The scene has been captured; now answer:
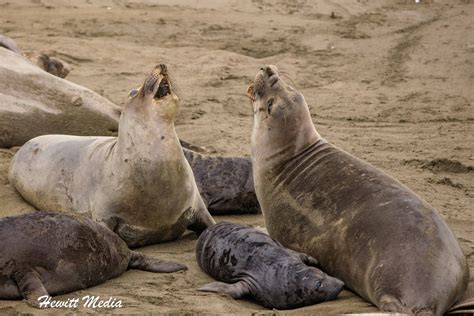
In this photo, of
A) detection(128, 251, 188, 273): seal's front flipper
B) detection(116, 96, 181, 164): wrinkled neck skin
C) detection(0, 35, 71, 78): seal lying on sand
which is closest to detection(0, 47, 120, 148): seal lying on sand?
detection(0, 35, 71, 78): seal lying on sand

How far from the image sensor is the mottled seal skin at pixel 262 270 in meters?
5.50

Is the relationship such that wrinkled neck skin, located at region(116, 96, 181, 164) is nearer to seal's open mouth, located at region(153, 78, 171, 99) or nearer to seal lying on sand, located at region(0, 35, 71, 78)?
seal's open mouth, located at region(153, 78, 171, 99)

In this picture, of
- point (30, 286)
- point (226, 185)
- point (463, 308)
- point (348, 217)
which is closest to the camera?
point (463, 308)

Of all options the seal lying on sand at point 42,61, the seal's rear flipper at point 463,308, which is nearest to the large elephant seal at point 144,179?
the seal's rear flipper at point 463,308

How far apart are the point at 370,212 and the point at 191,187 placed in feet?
4.92

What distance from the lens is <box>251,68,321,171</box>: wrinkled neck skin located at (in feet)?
21.8

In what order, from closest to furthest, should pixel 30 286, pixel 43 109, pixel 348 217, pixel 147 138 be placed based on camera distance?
pixel 30 286, pixel 348 217, pixel 147 138, pixel 43 109

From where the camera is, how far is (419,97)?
10414 millimetres

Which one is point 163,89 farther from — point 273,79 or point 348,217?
point 348,217

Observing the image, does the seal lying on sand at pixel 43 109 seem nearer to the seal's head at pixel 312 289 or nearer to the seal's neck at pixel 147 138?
the seal's neck at pixel 147 138

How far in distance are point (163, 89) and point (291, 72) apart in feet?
15.3

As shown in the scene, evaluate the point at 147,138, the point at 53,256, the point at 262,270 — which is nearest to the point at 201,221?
the point at 147,138

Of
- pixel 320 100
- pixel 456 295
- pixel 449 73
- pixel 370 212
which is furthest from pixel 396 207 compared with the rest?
pixel 449 73

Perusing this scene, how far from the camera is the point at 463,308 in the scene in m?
5.21
